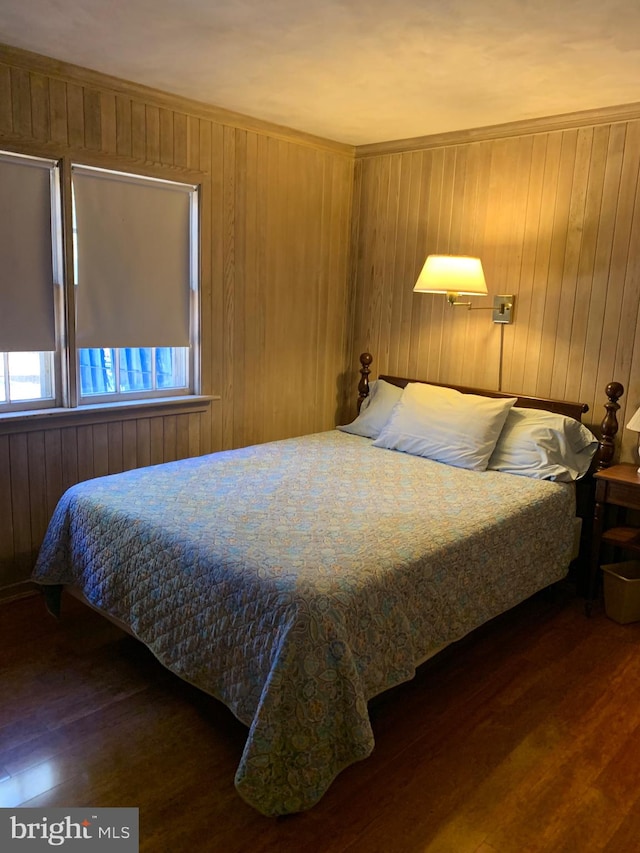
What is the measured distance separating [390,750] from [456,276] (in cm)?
232

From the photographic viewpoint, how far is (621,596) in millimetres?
2977

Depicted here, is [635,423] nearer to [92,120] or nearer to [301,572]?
[301,572]

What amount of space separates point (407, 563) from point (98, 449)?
184 centimetres

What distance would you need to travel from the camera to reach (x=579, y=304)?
3.39 m

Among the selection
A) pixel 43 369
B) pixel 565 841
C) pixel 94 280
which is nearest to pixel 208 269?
pixel 94 280

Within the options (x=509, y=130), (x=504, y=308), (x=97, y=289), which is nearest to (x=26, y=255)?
(x=97, y=289)

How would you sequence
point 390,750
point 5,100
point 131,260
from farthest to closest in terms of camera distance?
point 131,260
point 5,100
point 390,750

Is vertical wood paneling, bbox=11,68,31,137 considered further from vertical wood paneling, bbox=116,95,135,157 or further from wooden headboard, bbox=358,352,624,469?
wooden headboard, bbox=358,352,624,469

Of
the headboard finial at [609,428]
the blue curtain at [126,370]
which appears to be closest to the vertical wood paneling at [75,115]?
the blue curtain at [126,370]

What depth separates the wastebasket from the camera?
2.96 meters

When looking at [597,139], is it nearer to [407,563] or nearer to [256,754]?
[407,563]

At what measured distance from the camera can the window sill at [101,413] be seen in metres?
2.94

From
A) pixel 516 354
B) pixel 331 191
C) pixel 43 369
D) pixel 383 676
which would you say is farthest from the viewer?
pixel 331 191

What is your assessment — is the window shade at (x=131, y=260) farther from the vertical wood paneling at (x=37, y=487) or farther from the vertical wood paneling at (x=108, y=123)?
the vertical wood paneling at (x=37, y=487)
